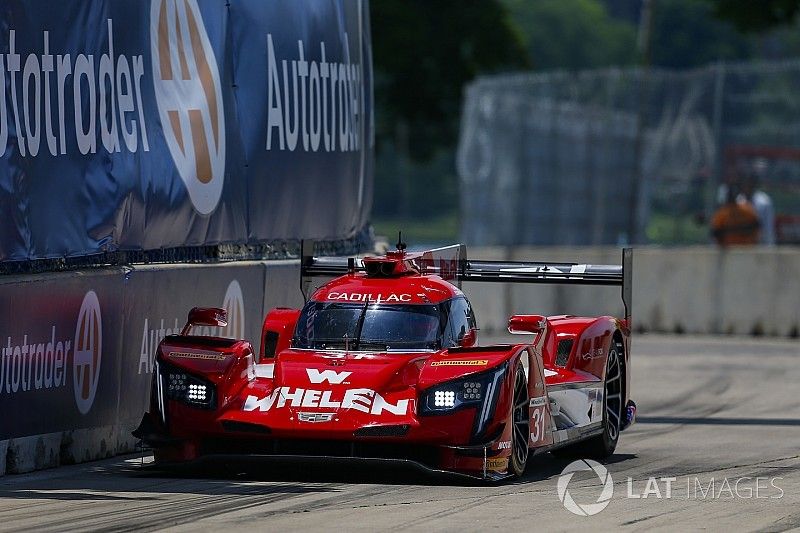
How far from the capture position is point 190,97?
47.8 ft

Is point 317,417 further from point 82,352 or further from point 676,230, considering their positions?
point 676,230

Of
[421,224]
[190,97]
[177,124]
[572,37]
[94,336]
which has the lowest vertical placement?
[421,224]

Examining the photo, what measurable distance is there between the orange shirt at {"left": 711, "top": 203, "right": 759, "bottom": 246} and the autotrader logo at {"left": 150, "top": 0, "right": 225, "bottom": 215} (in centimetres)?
1722

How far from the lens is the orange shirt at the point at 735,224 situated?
102 ft

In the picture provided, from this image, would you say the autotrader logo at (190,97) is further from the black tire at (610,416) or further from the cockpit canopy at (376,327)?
the black tire at (610,416)

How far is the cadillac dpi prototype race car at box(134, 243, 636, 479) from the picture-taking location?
1114 centimetres

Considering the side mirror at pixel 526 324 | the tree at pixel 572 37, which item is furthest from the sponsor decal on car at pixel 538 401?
the tree at pixel 572 37

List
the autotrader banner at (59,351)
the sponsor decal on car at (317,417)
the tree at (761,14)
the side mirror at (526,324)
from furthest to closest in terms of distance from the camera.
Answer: the tree at (761,14) < the side mirror at (526,324) < the autotrader banner at (59,351) < the sponsor decal on car at (317,417)

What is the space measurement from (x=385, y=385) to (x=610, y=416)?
3.10m

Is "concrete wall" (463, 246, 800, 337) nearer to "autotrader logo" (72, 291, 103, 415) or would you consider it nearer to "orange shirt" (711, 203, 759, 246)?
"orange shirt" (711, 203, 759, 246)

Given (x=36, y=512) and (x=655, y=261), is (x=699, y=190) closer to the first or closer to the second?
(x=655, y=261)

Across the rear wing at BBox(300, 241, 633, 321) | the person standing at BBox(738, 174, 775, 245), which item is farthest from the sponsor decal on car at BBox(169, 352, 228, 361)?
the person standing at BBox(738, 174, 775, 245)

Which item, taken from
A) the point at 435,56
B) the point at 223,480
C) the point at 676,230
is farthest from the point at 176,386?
the point at 435,56

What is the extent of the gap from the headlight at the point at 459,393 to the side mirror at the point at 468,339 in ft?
4.40
